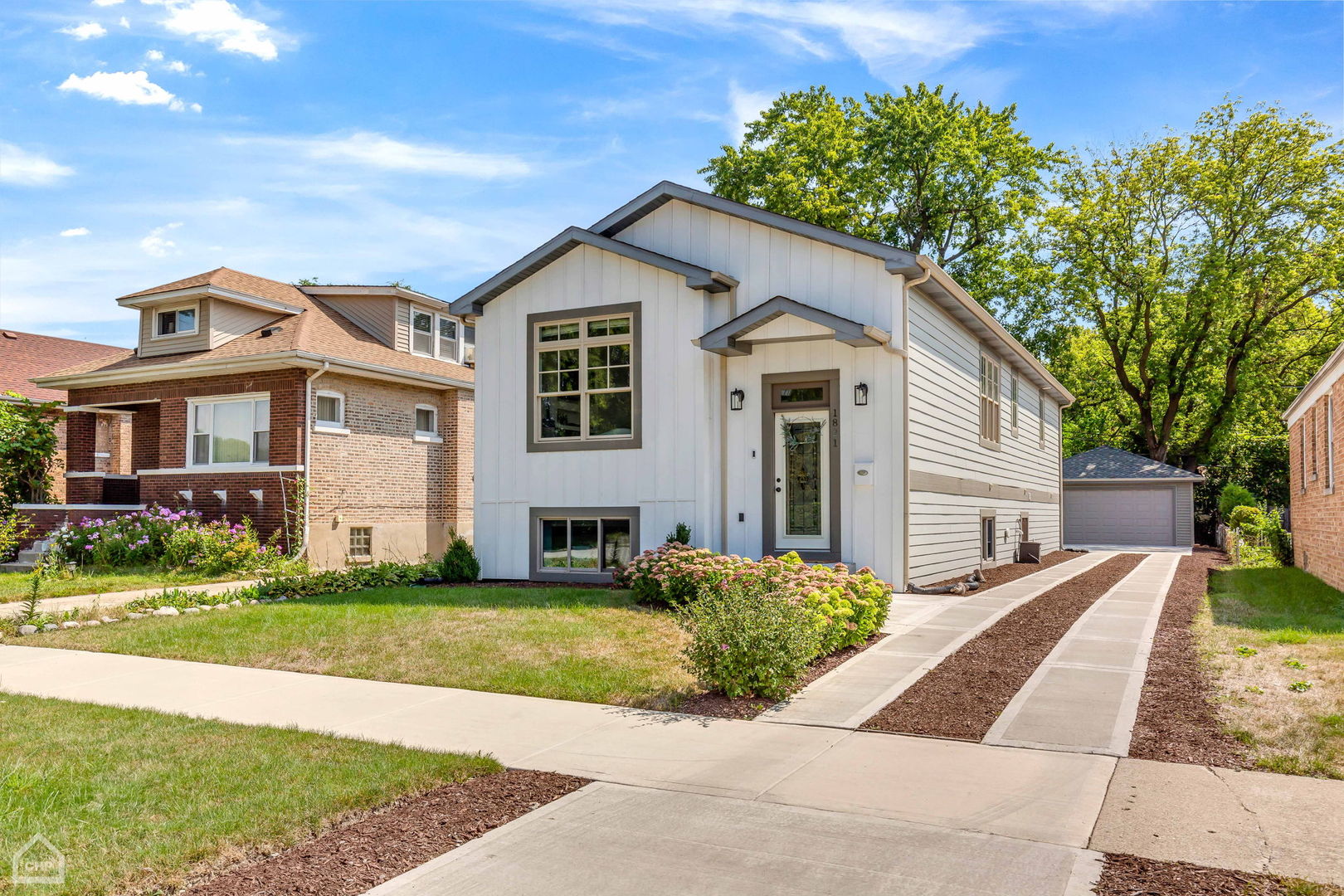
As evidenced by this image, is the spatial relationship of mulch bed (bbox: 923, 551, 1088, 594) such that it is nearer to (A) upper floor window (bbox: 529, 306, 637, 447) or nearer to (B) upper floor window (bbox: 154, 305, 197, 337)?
(A) upper floor window (bbox: 529, 306, 637, 447)

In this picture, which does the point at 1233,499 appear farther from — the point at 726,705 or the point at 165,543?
the point at 165,543

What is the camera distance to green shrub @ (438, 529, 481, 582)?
14805mm

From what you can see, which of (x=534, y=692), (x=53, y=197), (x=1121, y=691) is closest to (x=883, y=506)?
(x=1121, y=691)

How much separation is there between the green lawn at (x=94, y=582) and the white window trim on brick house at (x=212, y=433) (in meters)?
2.73

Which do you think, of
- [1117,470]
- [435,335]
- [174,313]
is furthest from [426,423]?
[1117,470]

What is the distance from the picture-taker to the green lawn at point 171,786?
4.07m

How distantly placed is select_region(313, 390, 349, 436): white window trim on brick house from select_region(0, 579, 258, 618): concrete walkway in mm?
4502

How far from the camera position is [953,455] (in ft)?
50.1

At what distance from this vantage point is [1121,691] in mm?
7156

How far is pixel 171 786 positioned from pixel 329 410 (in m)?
15.2

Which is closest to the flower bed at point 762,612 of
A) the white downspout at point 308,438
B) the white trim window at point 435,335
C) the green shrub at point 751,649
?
the green shrub at point 751,649

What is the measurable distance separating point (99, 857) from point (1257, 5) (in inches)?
537

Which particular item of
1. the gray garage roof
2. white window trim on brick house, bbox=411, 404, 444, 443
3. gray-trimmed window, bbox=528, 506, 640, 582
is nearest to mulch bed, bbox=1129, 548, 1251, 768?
gray-trimmed window, bbox=528, 506, 640, 582

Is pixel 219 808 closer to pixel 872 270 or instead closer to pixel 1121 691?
pixel 1121 691
